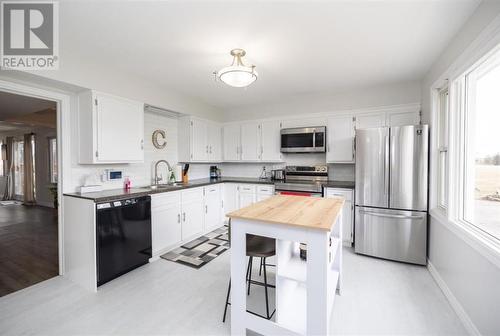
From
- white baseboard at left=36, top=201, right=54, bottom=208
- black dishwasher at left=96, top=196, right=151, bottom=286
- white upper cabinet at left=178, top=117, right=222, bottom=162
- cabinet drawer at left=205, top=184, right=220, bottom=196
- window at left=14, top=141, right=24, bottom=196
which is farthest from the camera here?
window at left=14, top=141, right=24, bottom=196

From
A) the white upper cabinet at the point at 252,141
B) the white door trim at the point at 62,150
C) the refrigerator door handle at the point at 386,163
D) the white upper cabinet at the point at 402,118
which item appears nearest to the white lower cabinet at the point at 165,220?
the white door trim at the point at 62,150

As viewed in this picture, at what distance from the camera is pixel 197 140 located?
4.21 m

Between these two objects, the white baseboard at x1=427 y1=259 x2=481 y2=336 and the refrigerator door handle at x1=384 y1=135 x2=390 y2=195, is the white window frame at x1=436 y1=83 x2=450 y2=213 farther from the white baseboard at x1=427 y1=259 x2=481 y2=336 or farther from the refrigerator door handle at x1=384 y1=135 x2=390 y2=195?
the white baseboard at x1=427 y1=259 x2=481 y2=336

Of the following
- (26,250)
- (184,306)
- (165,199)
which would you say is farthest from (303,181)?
(26,250)

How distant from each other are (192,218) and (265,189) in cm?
135

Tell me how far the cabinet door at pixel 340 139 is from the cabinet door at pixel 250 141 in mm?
1356

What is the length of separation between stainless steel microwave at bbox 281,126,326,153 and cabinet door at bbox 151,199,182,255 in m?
2.17

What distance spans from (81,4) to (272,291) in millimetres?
2928

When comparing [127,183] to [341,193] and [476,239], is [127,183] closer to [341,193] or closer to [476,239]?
[341,193]

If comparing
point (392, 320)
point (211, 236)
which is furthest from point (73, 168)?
point (392, 320)

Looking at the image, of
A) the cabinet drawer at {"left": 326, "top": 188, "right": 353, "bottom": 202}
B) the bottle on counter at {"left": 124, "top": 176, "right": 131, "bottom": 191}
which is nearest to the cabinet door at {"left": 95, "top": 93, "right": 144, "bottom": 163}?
the bottle on counter at {"left": 124, "top": 176, "right": 131, "bottom": 191}

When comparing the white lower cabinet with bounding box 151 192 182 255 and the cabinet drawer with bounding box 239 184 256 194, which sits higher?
the cabinet drawer with bounding box 239 184 256 194

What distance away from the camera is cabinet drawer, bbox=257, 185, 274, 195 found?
3.97 meters

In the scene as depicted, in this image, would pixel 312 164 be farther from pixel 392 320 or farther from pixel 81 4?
pixel 81 4
